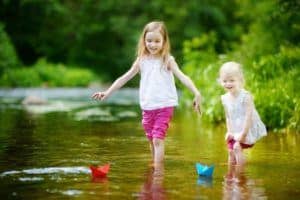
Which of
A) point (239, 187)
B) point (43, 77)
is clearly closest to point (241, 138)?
point (239, 187)

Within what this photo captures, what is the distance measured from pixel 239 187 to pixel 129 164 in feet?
5.65

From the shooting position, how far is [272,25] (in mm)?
17375

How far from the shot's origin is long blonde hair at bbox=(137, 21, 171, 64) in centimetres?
765

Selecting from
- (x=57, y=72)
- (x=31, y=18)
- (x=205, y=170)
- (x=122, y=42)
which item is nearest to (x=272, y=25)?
(x=205, y=170)

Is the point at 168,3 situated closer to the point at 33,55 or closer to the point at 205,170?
the point at 33,55

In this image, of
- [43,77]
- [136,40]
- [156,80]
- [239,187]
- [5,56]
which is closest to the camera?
Answer: [239,187]

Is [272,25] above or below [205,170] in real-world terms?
above

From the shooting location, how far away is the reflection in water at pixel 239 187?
5402 millimetres

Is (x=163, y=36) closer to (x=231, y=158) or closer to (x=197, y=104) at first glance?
(x=197, y=104)

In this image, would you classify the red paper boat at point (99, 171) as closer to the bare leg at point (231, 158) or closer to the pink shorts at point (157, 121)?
the pink shorts at point (157, 121)

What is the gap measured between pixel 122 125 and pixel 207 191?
711cm

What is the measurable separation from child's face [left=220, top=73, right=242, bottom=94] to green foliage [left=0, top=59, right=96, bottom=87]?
26333mm

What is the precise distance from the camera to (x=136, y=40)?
172ft

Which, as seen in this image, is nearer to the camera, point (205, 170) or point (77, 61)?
point (205, 170)
